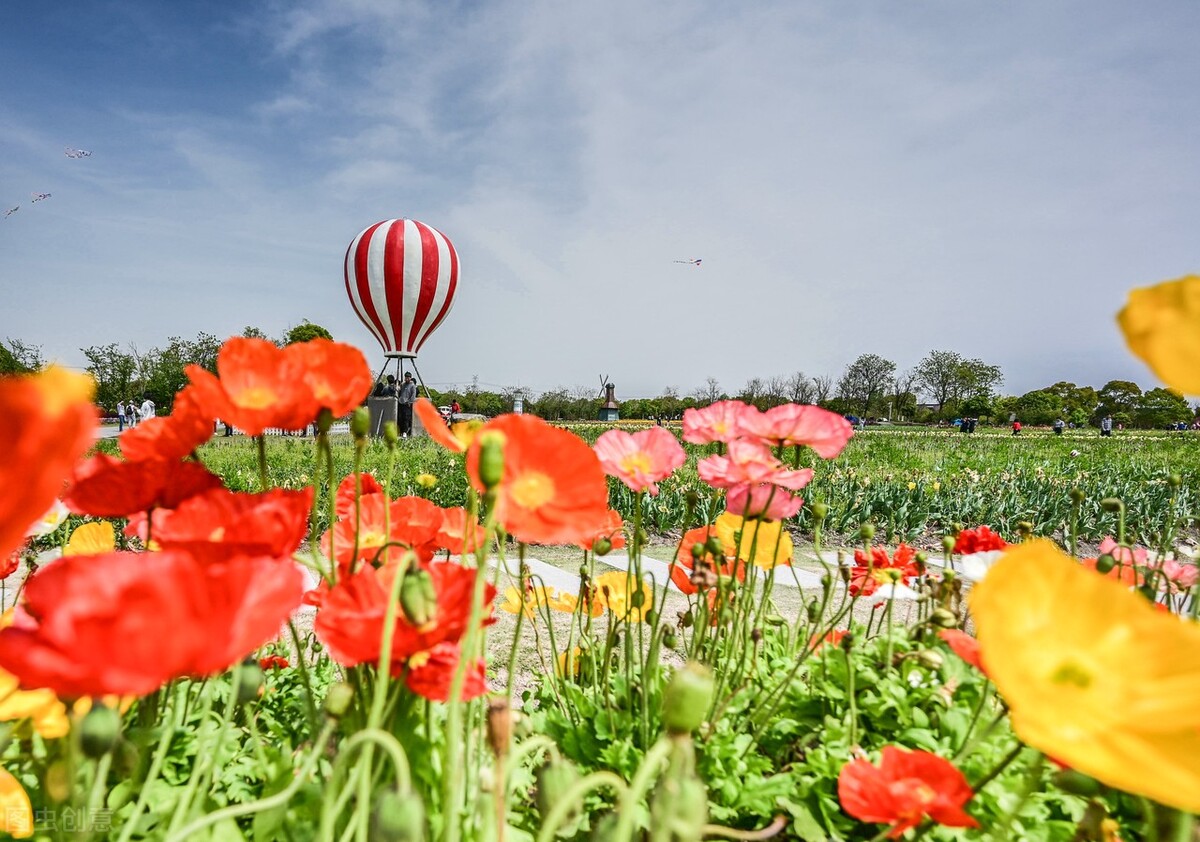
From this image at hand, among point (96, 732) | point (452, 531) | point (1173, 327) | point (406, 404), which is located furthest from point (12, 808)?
point (406, 404)

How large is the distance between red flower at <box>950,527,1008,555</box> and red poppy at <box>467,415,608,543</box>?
983mm


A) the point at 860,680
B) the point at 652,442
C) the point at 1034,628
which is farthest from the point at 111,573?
the point at 860,680

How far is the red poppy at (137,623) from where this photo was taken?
29 cm

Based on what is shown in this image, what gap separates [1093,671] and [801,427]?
0.52m

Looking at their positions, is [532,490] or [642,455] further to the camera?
[642,455]

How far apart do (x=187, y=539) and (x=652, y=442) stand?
1.84 ft

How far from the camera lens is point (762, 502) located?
0.88m

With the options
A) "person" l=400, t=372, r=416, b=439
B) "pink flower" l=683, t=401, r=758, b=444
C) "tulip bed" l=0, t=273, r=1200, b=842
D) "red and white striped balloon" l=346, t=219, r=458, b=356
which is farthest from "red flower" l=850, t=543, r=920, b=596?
"person" l=400, t=372, r=416, b=439

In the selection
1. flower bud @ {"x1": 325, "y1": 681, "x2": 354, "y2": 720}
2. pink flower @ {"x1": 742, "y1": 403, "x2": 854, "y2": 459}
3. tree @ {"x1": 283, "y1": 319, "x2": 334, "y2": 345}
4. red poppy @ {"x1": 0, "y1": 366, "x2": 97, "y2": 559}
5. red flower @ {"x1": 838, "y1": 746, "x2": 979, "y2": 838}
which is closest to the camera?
red poppy @ {"x1": 0, "y1": 366, "x2": 97, "y2": 559}

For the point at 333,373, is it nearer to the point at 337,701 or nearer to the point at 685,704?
the point at 337,701

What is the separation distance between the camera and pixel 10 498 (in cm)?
20

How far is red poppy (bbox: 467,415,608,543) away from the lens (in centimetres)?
47

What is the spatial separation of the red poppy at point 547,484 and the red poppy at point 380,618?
6 cm

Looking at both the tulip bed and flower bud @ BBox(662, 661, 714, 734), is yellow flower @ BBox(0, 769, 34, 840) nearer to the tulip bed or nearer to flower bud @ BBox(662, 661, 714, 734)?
the tulip bed
